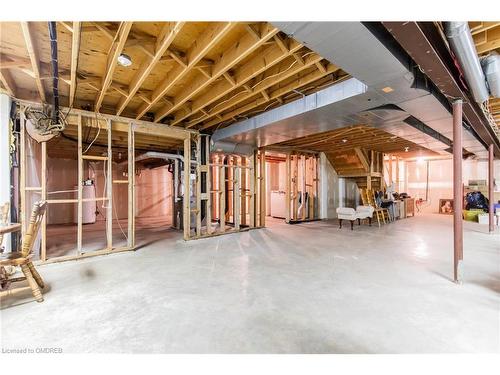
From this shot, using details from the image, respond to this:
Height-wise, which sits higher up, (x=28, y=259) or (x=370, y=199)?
(x=370, y=199)

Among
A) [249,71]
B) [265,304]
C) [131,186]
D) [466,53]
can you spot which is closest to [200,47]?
[249,71]

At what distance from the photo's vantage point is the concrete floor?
1.65 meters

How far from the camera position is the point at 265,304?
2.18 m

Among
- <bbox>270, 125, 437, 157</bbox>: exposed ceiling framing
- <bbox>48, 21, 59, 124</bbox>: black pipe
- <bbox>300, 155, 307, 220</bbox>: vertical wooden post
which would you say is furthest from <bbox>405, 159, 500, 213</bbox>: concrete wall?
<bbox>48, 21, 59, 124</bbox>: black pipe

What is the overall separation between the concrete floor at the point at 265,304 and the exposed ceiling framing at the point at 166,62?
2311 millimetres

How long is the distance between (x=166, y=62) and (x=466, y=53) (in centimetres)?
285

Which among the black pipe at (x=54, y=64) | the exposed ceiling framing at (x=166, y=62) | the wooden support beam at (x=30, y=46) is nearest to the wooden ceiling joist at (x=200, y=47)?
the exposed ceiling framing at (x=166, y=62)

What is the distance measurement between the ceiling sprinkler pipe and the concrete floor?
207 cm

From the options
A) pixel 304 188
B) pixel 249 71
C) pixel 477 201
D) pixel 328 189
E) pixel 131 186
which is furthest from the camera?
pixel 328 189

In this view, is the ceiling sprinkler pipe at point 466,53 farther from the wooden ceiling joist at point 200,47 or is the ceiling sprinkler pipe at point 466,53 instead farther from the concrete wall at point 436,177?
the concrete wall at point 436,177

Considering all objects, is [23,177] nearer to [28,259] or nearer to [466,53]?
[28,259]

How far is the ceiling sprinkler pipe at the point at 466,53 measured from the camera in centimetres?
167
